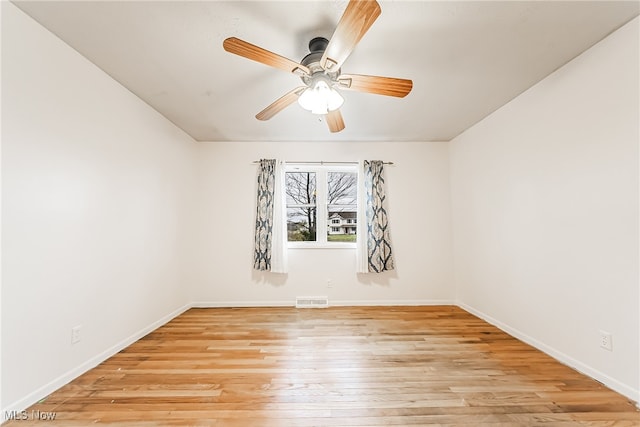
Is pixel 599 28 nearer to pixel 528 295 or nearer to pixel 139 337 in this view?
pixel 528 295

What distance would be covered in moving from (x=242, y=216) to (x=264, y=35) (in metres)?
2.42

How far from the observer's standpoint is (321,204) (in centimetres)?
380

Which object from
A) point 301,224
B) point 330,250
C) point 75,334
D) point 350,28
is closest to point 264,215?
point 301,224

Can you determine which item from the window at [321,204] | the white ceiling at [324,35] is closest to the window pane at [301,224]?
the window at [321,204]

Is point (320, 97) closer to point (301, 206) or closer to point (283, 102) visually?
point (283, 102)

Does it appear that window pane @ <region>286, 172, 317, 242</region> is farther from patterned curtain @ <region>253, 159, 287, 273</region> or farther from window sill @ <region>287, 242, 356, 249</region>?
patterned curtain @ <region>253, 159, 287, 273</region>

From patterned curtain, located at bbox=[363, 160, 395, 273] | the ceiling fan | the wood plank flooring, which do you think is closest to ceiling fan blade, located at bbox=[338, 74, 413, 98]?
the ceiling fan

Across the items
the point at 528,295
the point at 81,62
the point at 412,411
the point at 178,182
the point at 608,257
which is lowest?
the point at 412,411

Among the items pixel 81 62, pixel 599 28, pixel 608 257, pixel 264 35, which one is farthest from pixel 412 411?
pixel 81 62

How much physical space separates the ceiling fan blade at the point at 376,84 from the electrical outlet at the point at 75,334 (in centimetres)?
256

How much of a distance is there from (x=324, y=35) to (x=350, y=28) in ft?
1.64

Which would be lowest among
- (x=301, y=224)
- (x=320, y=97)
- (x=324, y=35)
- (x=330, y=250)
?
(x=330, y=250)

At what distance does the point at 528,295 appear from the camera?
2361 mm

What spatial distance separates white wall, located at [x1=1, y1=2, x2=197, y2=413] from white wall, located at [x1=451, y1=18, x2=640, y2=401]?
3681 millimetres
